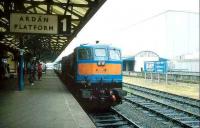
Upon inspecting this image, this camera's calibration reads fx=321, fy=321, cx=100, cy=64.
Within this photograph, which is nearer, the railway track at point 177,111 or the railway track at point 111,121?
the railway track at point 111,121

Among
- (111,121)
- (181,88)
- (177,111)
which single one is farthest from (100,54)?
(181,88)

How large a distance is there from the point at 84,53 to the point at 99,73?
115cm

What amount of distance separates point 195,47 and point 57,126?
6037cm

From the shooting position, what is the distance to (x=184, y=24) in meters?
59.8

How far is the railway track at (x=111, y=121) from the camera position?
10.6 metres

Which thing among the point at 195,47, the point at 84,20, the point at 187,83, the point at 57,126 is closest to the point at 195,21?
the point at 195,47

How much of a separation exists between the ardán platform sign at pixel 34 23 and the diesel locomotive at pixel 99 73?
3.47 metres

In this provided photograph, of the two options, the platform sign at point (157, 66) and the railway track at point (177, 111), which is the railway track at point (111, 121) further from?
the platform sign at point (157, 66)

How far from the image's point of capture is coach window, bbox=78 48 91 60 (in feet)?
46.4

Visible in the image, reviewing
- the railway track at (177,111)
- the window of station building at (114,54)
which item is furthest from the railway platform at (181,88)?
the window of station building at (114,54)

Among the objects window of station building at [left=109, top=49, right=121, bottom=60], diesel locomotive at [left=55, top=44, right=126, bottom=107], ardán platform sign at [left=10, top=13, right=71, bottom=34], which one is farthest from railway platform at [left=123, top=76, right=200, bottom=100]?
ardán platform sign at [left=10, top=13, right=71, bottom=34]

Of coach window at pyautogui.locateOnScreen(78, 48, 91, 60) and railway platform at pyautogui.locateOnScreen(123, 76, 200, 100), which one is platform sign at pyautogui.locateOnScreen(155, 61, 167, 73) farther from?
coach window at pyautogui.locateOnScreen(78, 48, 91, 60)

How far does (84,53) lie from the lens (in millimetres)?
14242

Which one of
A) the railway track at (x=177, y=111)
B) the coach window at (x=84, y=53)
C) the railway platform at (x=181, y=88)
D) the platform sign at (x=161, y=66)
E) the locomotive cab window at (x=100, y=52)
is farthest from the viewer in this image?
the platform sign at (x=161, y=66)
